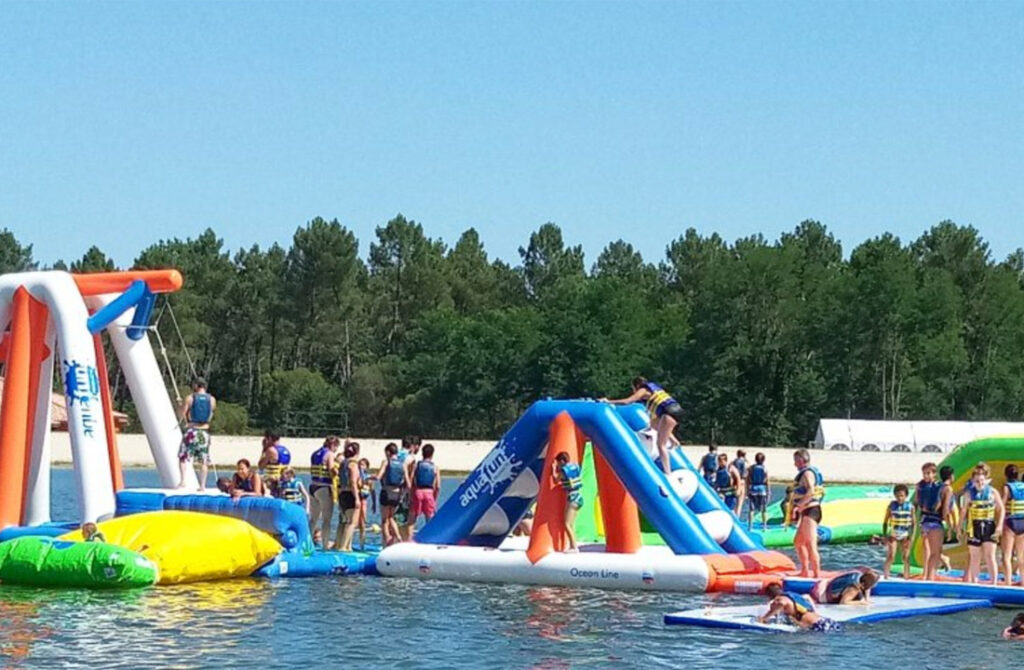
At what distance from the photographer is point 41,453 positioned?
22.8 m

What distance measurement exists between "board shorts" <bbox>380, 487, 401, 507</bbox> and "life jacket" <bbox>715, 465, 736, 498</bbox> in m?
7.30

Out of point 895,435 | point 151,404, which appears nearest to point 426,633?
point 151,404

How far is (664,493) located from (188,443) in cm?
667

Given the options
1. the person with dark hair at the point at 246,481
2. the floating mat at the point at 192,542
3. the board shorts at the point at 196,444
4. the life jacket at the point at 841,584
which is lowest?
the life jacket at the point at 841,584

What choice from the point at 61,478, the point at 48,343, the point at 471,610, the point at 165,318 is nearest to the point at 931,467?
the point at 471,610

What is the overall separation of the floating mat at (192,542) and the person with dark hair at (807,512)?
657cm

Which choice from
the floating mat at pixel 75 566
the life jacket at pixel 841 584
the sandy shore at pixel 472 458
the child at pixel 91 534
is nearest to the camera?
the life jacket at pixel 841 584

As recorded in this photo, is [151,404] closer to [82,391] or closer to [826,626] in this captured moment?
[82,391]

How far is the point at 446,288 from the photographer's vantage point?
315 ft

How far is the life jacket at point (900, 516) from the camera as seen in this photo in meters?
19.8

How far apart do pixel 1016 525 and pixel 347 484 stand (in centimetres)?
882

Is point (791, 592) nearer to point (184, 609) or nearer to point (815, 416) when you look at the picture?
point (184, 609)

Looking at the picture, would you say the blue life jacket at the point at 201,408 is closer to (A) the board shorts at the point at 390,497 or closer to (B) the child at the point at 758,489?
(A) the board shorts at the point at 390,497

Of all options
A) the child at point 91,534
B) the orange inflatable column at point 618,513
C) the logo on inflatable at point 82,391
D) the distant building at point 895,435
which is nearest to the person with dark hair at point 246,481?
the logo on inflatable at point 82,391
